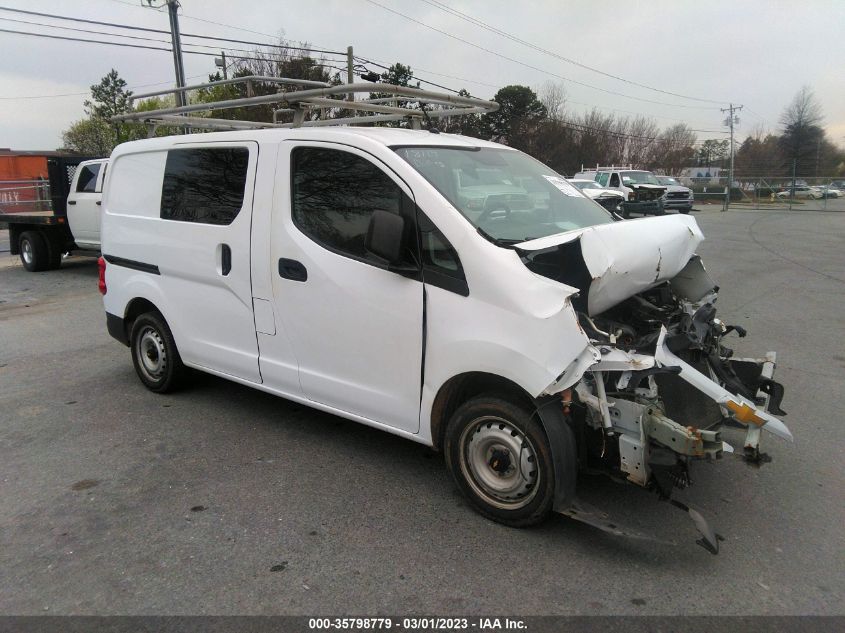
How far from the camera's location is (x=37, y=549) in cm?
312

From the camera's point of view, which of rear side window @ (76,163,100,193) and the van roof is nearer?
the van roof

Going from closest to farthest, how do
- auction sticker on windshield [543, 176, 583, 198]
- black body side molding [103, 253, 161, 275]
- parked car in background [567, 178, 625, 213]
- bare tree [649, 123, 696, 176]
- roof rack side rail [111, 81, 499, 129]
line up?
roof rack side rail [111, 81, 499, 129]
auction sticker on windshield [543, 176, 583, 198]
black body side molding [103, 253, 161, 275]
parked car in background [567, 178, 625, 213]
bare tree [649, 123, 696, 176]

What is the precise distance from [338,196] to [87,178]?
1081 centimetres

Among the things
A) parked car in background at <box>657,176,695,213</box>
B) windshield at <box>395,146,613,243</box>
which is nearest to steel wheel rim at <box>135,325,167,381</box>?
windshield at <box>395,146,613,243</box>

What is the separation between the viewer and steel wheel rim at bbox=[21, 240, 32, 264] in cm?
1304

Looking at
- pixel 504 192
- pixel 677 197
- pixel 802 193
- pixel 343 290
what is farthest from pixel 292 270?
pixel 802 193

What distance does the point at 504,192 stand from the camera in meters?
3.83

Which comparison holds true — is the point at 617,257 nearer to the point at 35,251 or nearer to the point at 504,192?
the point at 504,192

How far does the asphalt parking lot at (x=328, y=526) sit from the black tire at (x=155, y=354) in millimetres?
161

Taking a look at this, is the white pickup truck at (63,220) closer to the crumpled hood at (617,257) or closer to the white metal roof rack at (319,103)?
the white metal roof rack at (319,103)

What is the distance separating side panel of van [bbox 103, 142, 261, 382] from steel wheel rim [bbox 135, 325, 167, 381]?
32cm

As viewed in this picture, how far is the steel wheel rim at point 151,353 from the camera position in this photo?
Answer: 516 cm

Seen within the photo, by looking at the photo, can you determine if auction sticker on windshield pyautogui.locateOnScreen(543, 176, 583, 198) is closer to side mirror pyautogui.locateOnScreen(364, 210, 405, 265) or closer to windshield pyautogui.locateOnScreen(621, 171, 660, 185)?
side mirror pyautogui.locateOnScreen(364, 210, 405, 265)

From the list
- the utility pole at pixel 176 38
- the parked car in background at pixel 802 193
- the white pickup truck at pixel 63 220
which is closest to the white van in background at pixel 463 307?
the white pickup truck at pixel 63 220
